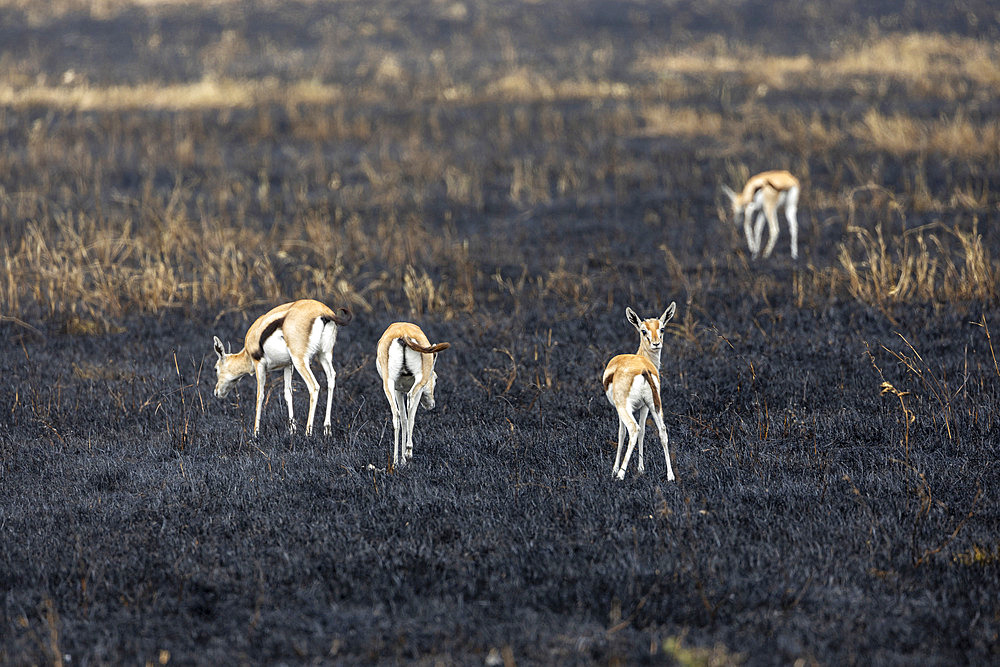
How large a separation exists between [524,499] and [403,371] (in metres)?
1.46

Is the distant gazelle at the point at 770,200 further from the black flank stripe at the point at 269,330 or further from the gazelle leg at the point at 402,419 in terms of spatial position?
the black flank stripe at the point at 269,330

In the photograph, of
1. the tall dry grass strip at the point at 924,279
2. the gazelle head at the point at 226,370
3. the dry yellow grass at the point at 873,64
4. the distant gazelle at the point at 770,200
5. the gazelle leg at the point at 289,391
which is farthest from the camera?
the dry yellow grass at the point at 873,64

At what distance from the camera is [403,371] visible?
707 centimetres

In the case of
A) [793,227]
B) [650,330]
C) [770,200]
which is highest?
[770,200]

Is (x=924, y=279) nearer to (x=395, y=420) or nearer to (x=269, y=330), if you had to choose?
(x=395, y=420)

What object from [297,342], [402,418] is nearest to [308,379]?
[297,342]

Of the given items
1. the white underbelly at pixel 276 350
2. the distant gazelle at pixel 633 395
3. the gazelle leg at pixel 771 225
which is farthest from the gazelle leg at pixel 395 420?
the gazelle leg at pixel 771 225

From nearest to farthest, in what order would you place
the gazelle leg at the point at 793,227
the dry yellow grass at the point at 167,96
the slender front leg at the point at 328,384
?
the slender front leg at the point at 328,384
the gazelle leg at the point at 793,227
the dry yellow grass at the point at 167,96

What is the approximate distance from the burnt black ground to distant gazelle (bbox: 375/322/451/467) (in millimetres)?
227

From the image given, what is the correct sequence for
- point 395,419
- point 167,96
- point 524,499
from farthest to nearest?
point 167,96
point 395,419
point 524,499

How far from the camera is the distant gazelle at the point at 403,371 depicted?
6.90 metres

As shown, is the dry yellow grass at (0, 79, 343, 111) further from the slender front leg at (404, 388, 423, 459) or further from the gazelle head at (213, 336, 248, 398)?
the slender front leg at (404, 388, 423, 459)

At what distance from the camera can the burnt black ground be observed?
15.3 feet

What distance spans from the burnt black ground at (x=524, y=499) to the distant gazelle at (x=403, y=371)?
23 cm
